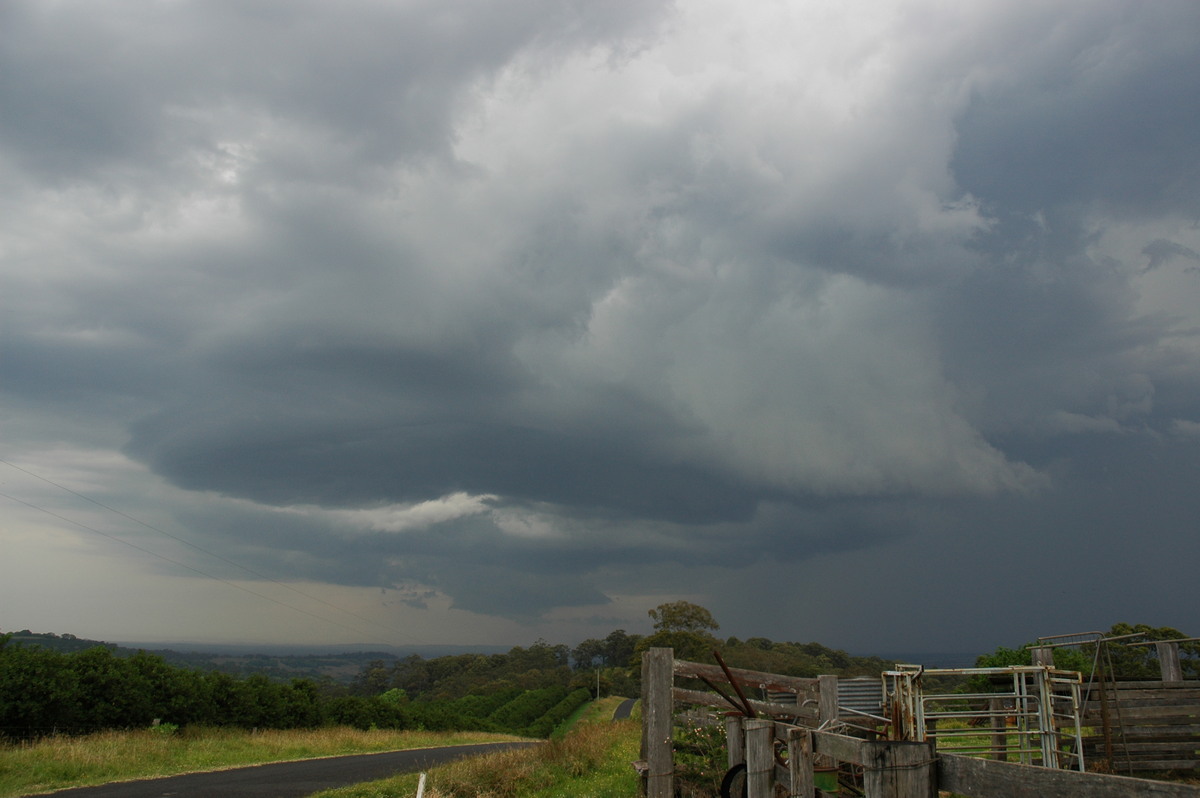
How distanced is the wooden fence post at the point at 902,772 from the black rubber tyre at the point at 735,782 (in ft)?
11.8

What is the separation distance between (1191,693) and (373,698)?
38337 mm

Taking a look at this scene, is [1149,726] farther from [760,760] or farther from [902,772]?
[902,772]

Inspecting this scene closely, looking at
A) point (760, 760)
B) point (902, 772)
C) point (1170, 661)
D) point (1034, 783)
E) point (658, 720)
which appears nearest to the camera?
point (1034, 783)

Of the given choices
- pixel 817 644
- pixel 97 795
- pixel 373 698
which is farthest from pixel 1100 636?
pixel 817 644

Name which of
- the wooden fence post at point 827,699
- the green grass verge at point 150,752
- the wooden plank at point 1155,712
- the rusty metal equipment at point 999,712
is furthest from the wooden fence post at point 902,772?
the green grass verge at point 150,752

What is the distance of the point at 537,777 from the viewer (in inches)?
574

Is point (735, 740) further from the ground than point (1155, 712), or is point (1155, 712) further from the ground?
point (735, 740)

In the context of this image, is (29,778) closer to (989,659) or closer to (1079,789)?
(1079,789)

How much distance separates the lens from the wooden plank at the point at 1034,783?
3129mm

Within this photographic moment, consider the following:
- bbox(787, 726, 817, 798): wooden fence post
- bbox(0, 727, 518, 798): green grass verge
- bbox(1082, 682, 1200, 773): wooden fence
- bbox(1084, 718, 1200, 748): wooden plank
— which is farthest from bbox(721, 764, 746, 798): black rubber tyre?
bbox(0, 727, 518, 798): green grass verge

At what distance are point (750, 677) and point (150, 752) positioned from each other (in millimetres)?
19588

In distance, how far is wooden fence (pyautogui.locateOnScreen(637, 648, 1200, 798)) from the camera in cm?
355

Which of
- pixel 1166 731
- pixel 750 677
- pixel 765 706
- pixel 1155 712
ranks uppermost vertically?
pixel 750 677

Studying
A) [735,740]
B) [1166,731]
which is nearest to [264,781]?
[735,740]
